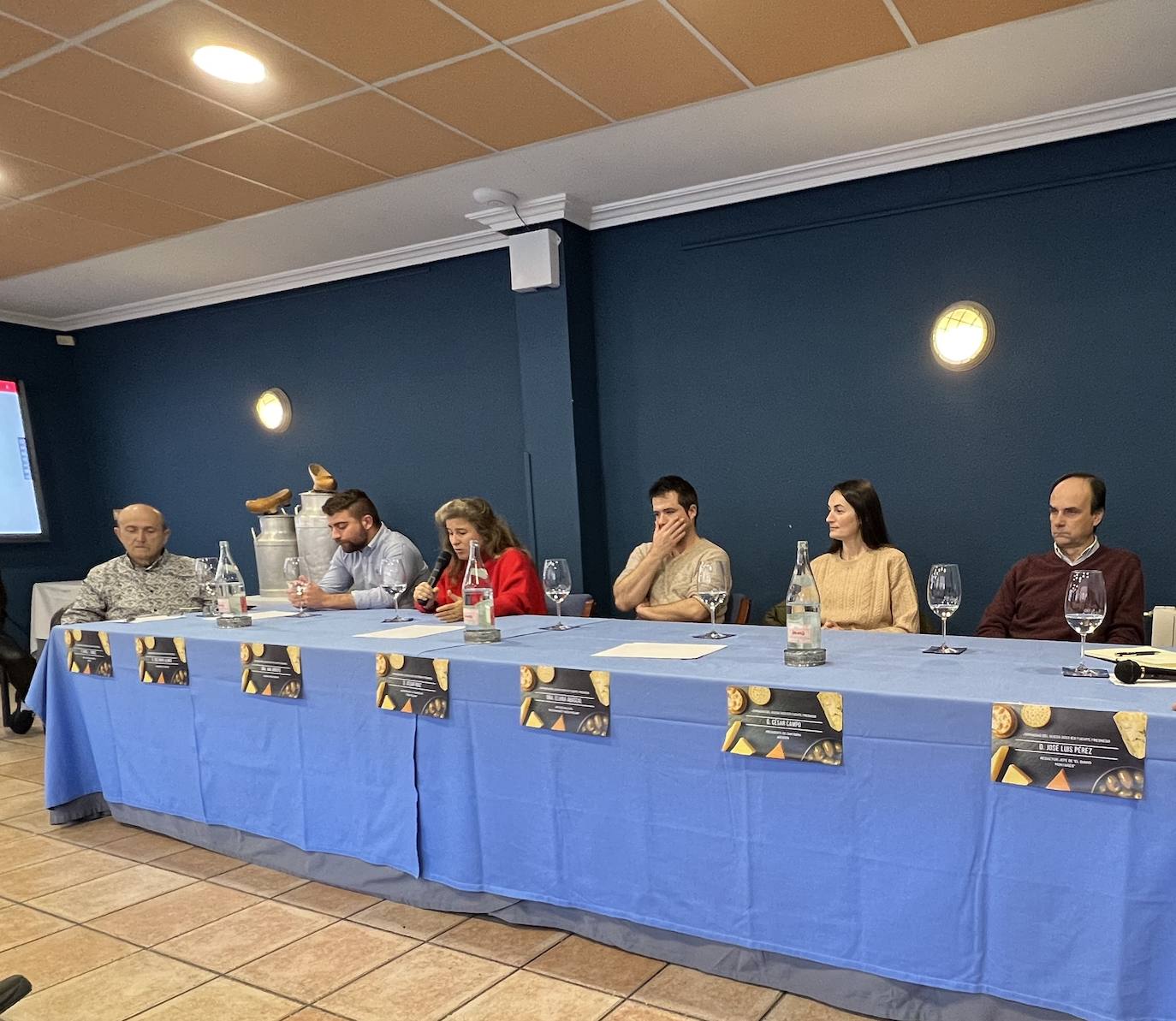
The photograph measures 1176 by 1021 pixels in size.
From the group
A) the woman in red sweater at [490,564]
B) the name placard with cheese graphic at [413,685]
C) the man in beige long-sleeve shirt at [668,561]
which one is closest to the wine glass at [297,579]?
the woman in red sweater at [490,564]

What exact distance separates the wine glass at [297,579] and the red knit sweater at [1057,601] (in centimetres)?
219

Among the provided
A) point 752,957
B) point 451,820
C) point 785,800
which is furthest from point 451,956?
point 785,800

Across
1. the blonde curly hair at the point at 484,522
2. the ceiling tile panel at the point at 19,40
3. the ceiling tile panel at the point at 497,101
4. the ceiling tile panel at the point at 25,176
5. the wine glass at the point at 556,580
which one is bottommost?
the wine glass at the point at 556,580

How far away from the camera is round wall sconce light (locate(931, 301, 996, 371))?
3.54 meters

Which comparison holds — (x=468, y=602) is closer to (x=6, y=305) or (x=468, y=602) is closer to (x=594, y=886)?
(x=594, y=886)

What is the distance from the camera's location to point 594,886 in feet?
6.07

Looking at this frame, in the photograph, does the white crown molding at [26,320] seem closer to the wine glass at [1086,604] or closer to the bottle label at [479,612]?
the bottle label at [479,612]

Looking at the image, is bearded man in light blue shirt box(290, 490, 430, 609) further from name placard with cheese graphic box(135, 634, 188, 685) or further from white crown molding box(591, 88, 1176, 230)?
white crown molding box(591, 88, 1176, 230)

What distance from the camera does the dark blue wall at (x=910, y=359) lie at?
10.9 ft

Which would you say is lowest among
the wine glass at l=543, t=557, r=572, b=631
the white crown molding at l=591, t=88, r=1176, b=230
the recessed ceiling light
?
the wine glass at l=543, t=557, r=572, b=631

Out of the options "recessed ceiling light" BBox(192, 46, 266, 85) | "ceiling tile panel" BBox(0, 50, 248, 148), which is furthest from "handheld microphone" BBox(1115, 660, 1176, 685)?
"ceiling tile panel" BBox(0, 50, 248, 148)

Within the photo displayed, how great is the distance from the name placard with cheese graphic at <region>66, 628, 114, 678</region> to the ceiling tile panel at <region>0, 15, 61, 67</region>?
1715mm

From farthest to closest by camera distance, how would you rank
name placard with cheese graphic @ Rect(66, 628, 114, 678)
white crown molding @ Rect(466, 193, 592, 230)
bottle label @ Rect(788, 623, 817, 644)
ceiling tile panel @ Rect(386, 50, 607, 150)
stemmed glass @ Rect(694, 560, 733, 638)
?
white crown molding @ Rect(466, 193, 592, 230) → name placard with cheese graphic @ Rect(66, 628, 114, 678) → ceiling tile panel @ Rect(386, 50, 607, 150) → stemmed glass @ Rect(694, 560, 733, 638) → bottle label @ Rect(788, 623, 817, 644)

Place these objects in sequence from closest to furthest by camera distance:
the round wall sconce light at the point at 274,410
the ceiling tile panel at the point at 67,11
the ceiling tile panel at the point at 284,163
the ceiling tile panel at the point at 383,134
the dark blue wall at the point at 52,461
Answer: the ceiling tile panel at the point at 67,11, the ceiling tile panel at the point at 383,134, the ceiling tile panel at the point at 284,163, the round wall sconce light at the point at 274,410, the dark blue wall at the point at 52,461
